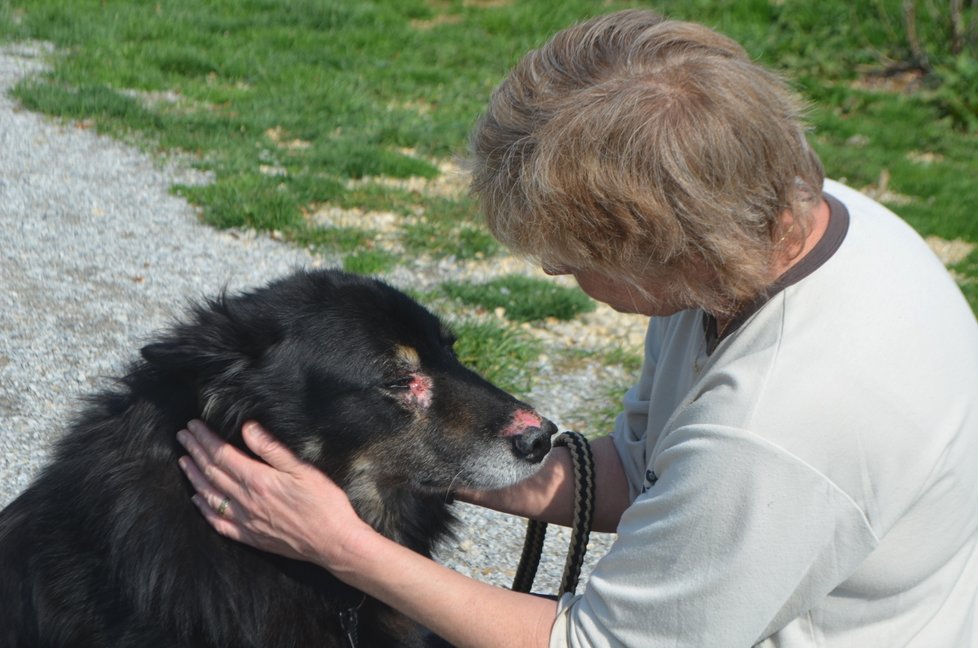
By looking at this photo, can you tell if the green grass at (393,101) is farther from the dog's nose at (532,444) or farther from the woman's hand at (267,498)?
the woman's hand at (267,498)

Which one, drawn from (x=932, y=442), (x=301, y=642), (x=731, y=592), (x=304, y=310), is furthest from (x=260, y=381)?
(x=932, y=442)

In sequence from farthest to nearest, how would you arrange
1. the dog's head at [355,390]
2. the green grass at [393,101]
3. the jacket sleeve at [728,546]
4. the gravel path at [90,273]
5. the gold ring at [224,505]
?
the green grass at [393,101], the gravel path at [90,273], the dog's head at [355,390], the gold ring at [224,505], the jacket sleeve at [728,546]

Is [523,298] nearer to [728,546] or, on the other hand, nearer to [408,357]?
[408,357]

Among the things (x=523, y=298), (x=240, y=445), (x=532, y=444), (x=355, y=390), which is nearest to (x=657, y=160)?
(x=532, y=444)

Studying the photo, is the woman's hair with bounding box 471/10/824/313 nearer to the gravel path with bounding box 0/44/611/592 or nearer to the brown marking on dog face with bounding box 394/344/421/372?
the brown marking on dog face with bounding box 394/344/421/372

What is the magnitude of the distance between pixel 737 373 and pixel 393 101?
6.74 metres

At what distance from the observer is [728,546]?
1.84m

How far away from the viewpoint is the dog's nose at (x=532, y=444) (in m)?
2.55

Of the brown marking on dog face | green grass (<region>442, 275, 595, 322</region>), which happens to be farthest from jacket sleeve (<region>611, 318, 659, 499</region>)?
green grass (<region>442, 275, 595, 322</region>)

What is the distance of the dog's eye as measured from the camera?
259 cm

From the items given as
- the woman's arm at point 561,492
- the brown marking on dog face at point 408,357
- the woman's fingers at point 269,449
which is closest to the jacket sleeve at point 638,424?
the woman's arm at point 561,492

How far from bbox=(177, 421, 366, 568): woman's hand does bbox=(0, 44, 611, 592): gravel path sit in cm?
88

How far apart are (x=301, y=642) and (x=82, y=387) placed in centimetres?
211

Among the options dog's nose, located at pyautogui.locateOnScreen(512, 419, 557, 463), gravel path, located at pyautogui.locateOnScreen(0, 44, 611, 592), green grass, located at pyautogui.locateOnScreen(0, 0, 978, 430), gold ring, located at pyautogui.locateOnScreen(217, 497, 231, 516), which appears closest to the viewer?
gold ring, located at pyautogui.locateOnScreen(217, 497, 231, 516)
